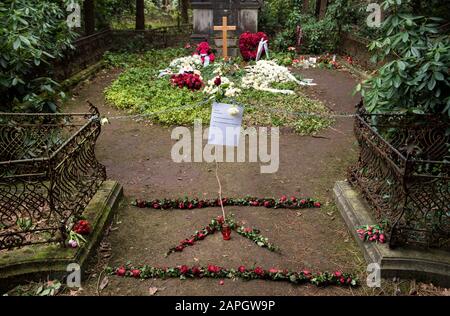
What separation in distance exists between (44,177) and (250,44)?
1258 centimetres

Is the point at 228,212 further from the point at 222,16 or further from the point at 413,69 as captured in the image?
the point at 222,16

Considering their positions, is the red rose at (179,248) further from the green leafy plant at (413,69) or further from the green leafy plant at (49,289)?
the green leafy plant at (413,69)

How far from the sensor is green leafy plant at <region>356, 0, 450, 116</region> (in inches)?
179

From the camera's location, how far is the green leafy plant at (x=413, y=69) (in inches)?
179

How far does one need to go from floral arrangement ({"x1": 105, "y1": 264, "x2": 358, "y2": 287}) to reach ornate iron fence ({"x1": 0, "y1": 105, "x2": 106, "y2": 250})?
925 millimetres

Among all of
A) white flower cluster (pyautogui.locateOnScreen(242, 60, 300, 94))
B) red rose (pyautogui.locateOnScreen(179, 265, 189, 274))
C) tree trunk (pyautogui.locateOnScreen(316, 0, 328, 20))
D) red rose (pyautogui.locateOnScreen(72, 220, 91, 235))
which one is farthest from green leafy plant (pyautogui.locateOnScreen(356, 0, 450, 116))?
tree trunk (pyautogui.locateOnScreen(316, 0, 328, 20))

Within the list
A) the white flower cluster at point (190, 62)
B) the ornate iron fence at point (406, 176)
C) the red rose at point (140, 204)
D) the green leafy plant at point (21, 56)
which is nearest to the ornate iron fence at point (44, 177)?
the green leafy plant at point (21, 56)

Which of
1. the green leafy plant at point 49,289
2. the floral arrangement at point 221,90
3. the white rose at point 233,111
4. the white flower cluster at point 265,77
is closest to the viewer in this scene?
the green leafy plant at point 49,289

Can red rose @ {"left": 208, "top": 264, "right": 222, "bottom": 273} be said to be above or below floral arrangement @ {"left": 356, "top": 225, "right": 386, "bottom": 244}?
below

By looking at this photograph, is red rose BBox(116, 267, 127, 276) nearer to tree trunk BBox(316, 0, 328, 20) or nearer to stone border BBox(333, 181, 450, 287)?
stone border BBox(333, 181, 450, 287)

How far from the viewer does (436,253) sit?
3945 millimetres

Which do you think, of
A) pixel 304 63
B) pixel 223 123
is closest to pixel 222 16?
pixel 304 63

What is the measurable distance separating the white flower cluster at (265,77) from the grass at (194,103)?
32 cm

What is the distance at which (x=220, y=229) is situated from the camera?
487 centimetres
